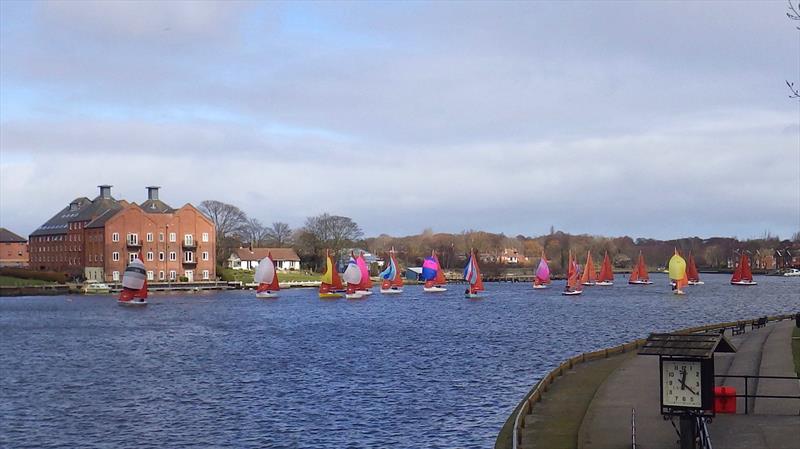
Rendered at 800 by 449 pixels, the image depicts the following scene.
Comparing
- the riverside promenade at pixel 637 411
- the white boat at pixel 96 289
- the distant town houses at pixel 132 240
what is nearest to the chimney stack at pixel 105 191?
the distant town houses at pixel 132 240

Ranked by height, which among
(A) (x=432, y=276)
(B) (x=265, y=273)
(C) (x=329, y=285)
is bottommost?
(C) (x=329, y=285)

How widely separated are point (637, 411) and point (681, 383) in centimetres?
690

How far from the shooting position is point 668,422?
2745 cm

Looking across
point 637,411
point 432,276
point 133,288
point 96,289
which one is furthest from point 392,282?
point 637,411

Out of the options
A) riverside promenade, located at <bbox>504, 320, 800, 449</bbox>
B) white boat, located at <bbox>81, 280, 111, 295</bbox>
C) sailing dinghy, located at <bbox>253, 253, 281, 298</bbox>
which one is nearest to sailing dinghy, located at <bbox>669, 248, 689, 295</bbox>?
sailing dinghy, located at <bbox>253, 253, 281, 298</bbox>

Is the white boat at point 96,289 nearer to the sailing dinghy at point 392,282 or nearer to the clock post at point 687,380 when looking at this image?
the sailing dinghy at point 392,282

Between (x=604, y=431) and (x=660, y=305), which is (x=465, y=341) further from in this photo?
(x=660, y=305)

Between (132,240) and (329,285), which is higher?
(132,240)

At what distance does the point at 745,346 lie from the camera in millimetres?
48969

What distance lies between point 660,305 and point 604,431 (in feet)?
292

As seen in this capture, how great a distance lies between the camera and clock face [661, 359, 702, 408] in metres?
23.1

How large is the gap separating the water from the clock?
10.4 meters

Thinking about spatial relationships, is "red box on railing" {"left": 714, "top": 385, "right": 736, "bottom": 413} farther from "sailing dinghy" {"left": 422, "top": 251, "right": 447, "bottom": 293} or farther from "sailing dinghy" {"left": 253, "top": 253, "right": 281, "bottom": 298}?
"sailing dinghy" {"left": 422, "top": 251, "right": 447, "bottom": 293}

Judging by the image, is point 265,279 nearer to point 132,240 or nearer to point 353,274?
point 353,274
